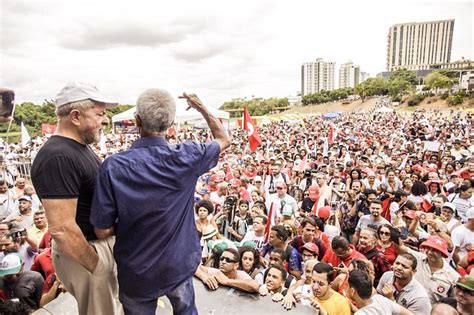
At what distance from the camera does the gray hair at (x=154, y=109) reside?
140 cm

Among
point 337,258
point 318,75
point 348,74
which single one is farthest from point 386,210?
point 348,74

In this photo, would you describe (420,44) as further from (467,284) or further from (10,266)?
(10,266)

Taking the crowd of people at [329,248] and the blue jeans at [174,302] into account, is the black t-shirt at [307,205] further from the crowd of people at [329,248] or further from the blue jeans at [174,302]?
the blue jeans at [174,302]

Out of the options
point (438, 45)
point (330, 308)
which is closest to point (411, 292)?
point (330, 308)

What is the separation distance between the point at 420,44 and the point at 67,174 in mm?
159527

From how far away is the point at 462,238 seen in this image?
13.3ft

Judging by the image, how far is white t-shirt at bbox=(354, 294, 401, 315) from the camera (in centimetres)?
261

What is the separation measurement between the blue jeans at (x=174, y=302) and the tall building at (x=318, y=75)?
6329 inches

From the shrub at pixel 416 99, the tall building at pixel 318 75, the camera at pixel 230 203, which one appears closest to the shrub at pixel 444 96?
the shrub at pixel 416 99

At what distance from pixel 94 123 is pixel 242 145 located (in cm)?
1597

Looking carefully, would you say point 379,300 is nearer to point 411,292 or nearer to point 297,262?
point 411,292

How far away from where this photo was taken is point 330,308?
2.77 metres

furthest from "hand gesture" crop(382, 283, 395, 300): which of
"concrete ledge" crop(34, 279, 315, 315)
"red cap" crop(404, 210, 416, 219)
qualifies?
"red cap" crop(404, 210, 416, 219)

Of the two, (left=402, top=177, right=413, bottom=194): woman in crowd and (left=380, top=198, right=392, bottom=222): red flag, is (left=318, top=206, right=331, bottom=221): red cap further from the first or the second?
(left=402, top=177, right=413, bottom=194): woman in crowd
